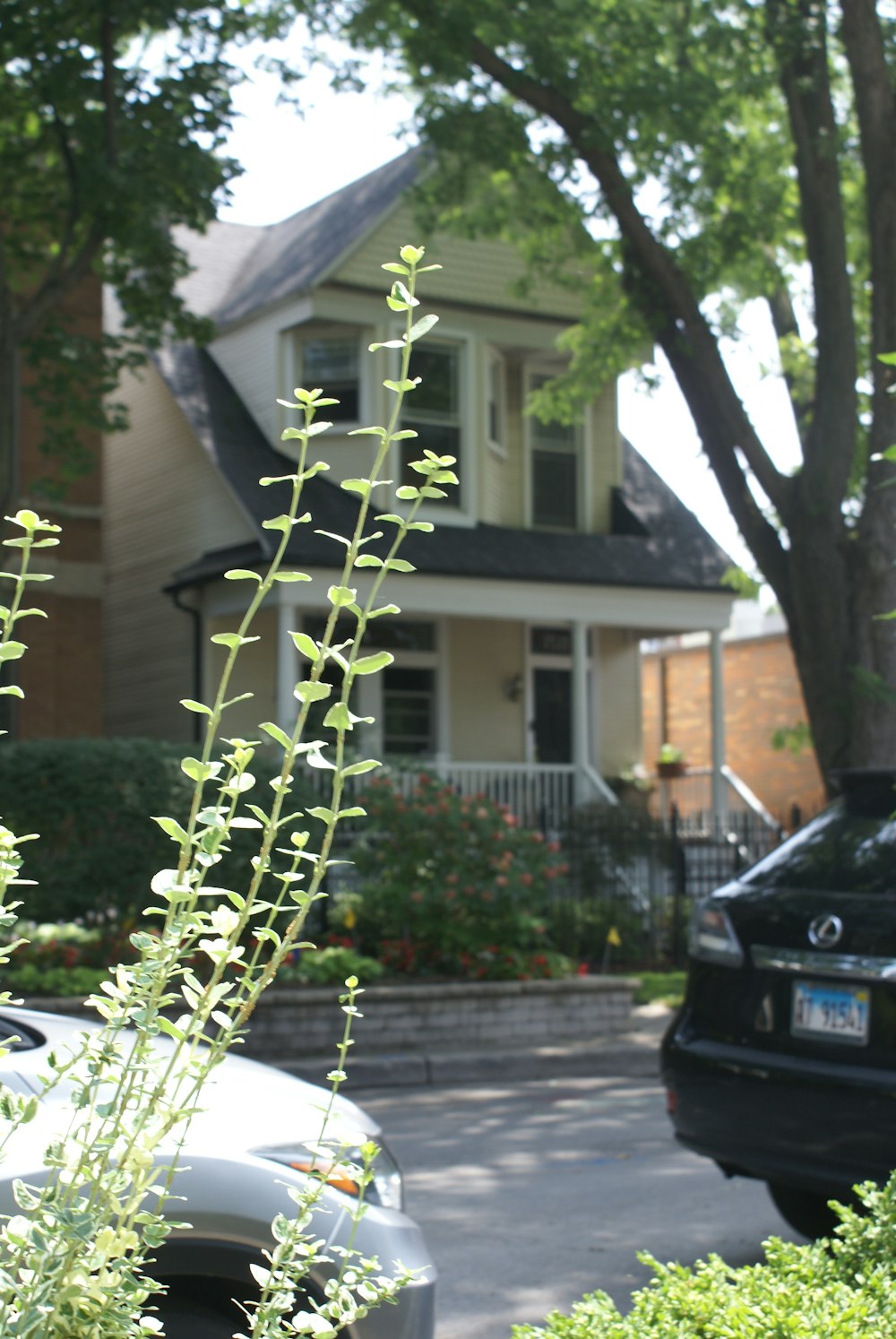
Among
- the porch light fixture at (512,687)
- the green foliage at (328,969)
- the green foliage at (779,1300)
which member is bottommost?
the green foliage at (328,969)

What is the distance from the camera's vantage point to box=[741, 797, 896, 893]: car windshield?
18.3ft

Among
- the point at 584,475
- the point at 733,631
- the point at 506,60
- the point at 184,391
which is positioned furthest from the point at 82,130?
the point at 733,631

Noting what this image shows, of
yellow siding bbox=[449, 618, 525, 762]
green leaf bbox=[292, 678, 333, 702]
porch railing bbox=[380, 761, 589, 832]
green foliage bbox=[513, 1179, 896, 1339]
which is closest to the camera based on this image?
green leaf bbox=[292, 678, 333, 702]

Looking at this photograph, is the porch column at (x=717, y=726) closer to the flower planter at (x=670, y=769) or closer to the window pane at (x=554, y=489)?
the flower planter at (x=670, y=769)

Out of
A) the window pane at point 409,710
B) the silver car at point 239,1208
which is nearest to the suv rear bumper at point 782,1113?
the silver car at point 239,1208

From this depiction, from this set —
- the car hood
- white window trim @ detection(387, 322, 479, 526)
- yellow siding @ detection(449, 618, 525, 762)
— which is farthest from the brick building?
the car hood

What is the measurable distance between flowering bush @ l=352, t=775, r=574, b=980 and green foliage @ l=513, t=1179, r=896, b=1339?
349 inches

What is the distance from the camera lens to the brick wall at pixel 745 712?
2794 cm

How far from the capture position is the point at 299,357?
2016cm

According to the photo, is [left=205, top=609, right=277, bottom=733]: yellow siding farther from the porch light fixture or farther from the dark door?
the dark door

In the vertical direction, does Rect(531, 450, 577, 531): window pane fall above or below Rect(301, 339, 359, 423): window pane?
below

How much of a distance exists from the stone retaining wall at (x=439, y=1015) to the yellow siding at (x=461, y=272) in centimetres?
1024

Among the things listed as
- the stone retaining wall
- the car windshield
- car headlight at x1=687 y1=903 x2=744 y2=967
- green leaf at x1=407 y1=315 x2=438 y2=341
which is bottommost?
the stone retaining wall

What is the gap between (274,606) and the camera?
19016 millimetres
